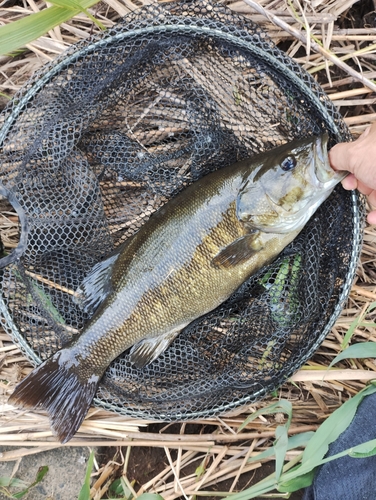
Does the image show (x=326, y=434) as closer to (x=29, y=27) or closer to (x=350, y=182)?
(x=350, y=182)

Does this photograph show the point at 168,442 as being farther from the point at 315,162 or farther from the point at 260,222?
the point at 315,162

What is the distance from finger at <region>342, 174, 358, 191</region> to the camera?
222 centimetres

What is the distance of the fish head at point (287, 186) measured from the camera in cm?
222

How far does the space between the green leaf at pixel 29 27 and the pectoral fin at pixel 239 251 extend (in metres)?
1.37

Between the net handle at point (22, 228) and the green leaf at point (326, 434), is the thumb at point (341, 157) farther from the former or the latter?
the net handle at point (22, 228)

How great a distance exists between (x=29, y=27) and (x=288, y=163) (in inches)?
56.2

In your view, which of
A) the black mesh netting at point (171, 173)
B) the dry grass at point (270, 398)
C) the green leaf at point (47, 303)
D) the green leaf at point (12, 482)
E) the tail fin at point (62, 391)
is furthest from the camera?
the green leaf at point (12, 482)

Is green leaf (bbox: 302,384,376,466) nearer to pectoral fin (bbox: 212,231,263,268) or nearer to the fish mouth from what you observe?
pectoral fin (bbox: 212,231,263,268)

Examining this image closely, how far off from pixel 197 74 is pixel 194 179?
0.55m

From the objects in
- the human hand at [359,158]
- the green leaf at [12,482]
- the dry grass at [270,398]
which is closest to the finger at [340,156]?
the human hand at [359,158]

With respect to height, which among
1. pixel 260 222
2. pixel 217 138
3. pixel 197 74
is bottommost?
pixel 260 222

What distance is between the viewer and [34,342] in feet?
8.57

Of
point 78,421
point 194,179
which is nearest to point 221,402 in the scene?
point 78,421

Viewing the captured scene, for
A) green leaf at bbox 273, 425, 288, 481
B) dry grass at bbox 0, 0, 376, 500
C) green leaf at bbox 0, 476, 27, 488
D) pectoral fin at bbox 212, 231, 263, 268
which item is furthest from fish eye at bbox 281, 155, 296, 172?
green leaf at bbox 0, 476, 27, 488
